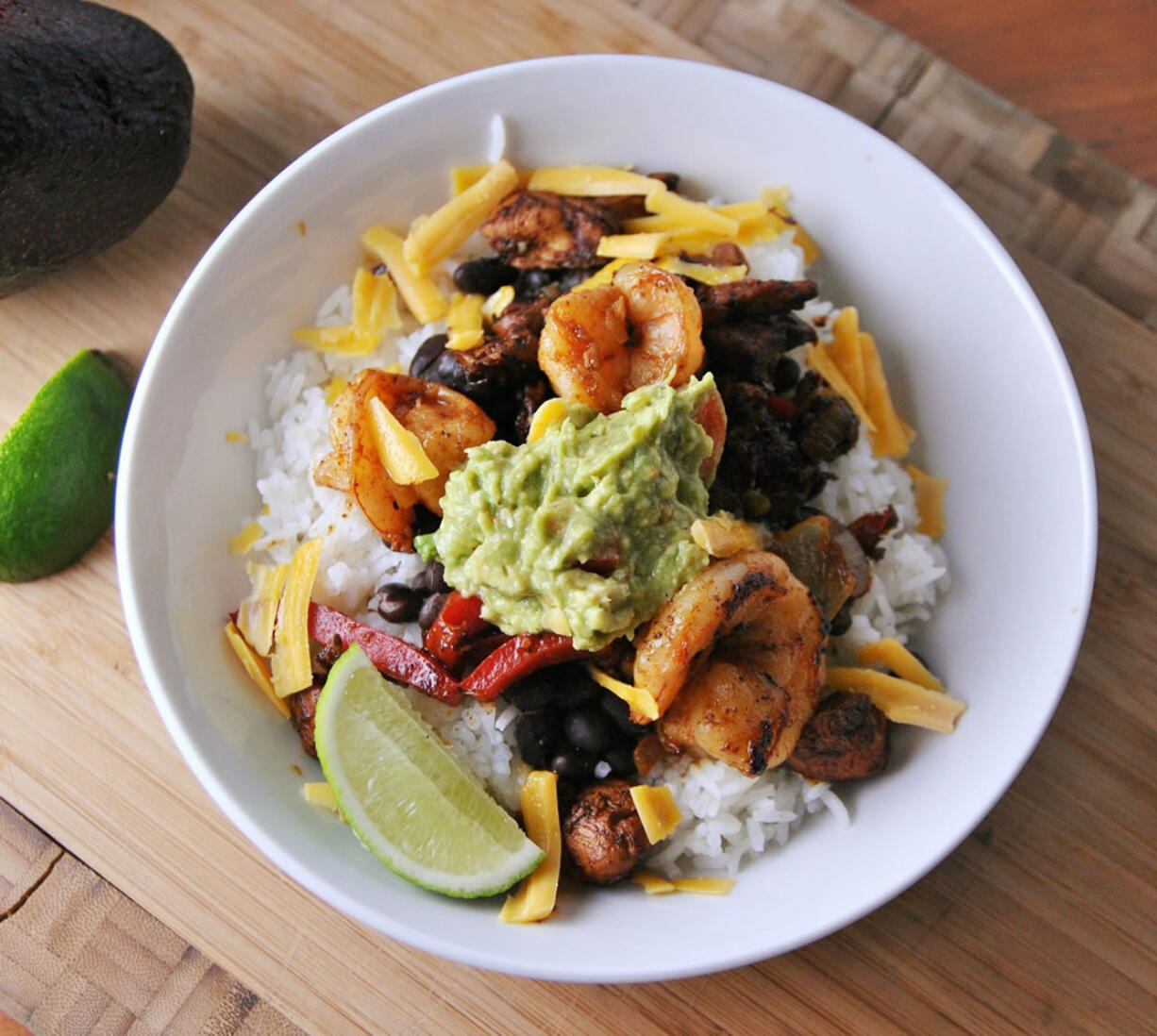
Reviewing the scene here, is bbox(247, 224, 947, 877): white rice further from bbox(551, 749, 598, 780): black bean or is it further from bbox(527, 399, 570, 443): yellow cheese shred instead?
bbox(527, 399, 570, 443): yellow cheese shred

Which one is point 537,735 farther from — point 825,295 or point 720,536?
point 825,295

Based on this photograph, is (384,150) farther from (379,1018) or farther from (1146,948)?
(1146,948)

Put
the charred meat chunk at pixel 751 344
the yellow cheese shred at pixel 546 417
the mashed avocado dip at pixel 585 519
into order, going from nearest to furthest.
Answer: the mashed avocado dip at pixel 585 519
the yellow cheese shred at pixel 546 417
the charred meat chunk at pixel 751 344

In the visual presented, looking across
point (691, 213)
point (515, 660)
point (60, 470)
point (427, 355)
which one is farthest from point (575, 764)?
point (60, 470)

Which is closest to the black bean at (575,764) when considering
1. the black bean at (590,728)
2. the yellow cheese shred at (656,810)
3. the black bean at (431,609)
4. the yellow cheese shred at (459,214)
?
the black bean at (590,728)

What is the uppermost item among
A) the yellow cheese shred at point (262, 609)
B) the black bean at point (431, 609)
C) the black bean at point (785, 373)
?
the black bean at point (785, 373)

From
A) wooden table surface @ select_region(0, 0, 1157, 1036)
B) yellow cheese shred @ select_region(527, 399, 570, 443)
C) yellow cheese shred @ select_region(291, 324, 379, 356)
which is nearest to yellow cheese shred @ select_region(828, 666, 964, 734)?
wooden table surface @ select_region(0, 0, 1157, 1036)

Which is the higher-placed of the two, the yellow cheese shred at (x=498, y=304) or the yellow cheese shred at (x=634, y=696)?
the yellow cheese shred at (x=498, y=304)

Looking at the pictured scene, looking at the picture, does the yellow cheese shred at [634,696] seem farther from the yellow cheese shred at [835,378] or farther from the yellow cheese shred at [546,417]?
the yellow cheese shred at [835,378]
